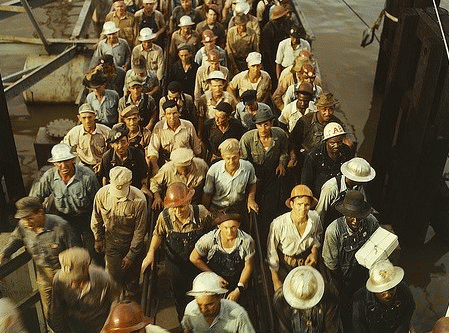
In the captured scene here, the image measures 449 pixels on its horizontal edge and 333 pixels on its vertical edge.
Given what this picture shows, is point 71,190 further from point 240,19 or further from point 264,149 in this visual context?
point 240,19

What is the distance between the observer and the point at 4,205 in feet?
26.6

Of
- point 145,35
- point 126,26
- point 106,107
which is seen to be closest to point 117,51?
point 145,35

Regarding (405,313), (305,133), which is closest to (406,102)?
(305,133)

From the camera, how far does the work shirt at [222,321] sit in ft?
14.9

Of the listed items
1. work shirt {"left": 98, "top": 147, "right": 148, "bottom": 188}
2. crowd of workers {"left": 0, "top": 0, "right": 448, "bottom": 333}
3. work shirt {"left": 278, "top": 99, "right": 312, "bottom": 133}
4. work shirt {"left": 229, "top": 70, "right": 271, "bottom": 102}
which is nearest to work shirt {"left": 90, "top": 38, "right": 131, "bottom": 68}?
crowd of workers {"left": 0, "top": 0, "right": 448, "bottom": 333}

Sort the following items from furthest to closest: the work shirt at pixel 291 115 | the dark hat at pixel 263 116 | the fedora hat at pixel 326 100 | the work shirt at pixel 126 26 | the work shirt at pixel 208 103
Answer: the work shirt at pixel 126 26
the work shirt at pixel 208 103
the work shirt at pixel 291 115
the fedora hat at pixel 326 100
the dark hat at pixel 263 116

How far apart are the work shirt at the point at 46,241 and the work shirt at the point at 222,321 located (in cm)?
164

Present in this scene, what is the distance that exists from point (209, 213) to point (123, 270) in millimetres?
1221

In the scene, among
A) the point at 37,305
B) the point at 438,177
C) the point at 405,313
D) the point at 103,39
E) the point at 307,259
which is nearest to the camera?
the point at 405,313

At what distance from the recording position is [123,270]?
614 centimetres

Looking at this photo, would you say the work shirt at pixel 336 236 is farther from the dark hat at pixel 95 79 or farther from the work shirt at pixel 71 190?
the dark hat at pixel 95 79

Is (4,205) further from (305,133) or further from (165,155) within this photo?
(305,133)

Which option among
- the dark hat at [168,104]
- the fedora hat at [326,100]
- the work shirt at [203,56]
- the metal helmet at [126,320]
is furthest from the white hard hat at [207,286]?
the work shirt at [203,56]

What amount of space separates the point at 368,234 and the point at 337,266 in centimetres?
43
